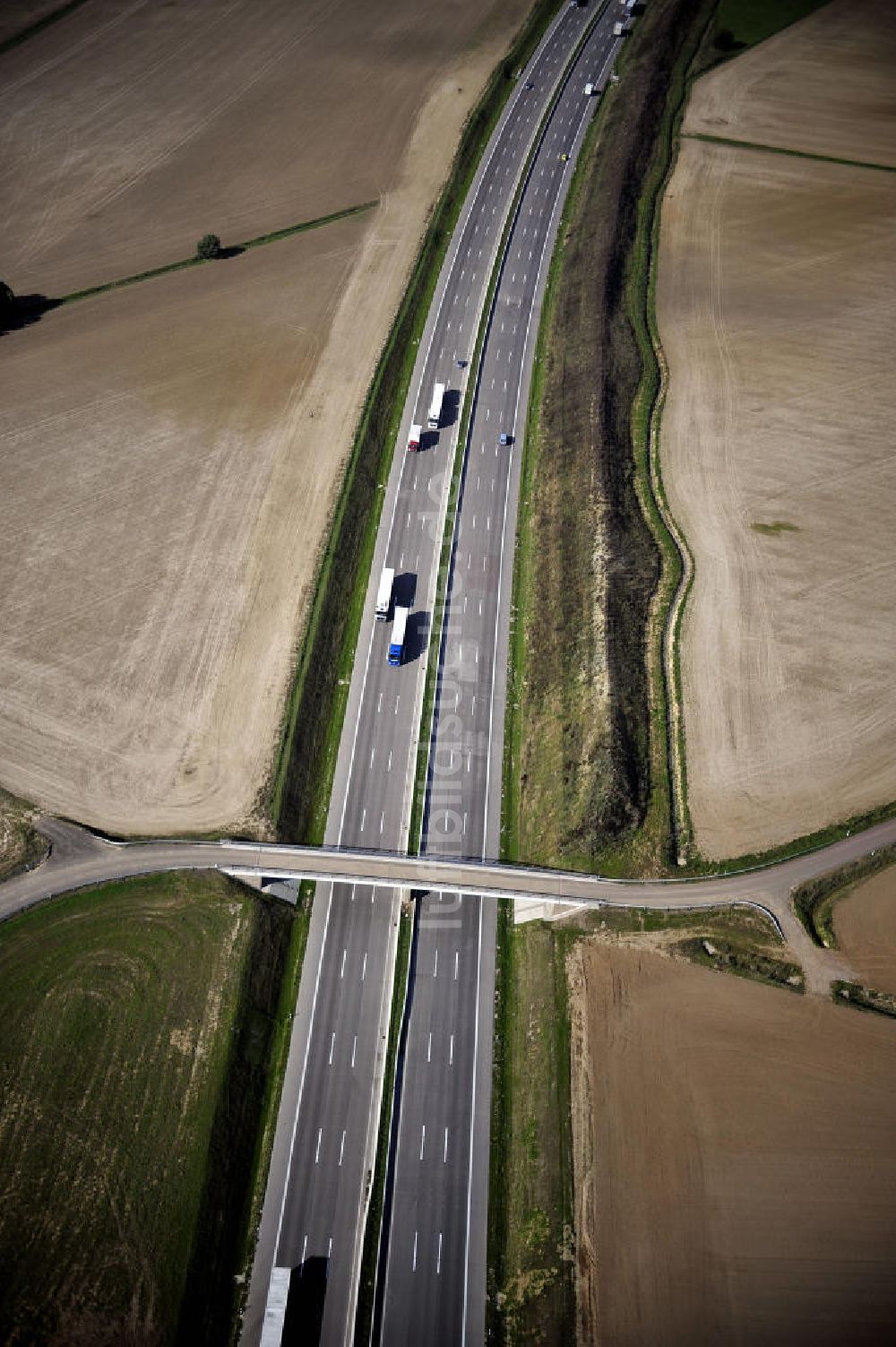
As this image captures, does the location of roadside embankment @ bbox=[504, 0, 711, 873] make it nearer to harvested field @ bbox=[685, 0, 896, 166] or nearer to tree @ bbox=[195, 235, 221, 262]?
harvested field @ bbox=[685, 0, 896, 166]

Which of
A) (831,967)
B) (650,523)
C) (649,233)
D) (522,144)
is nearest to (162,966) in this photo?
(831,967)

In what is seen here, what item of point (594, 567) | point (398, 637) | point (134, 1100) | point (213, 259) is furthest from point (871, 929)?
point (213, 259)

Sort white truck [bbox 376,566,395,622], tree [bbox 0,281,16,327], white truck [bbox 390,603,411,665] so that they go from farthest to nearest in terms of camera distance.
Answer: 1. tree [bbox 0,281,16,327]
2. white truck [bbox 376,566,395,622]
3. white truck [bbox 390,603,411,665]

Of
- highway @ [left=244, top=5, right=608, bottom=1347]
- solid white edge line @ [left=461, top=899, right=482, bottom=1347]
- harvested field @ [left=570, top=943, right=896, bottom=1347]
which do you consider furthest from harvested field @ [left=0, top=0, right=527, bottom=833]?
harvested field @ [left=570, top=943, right=896, bottom=1347]

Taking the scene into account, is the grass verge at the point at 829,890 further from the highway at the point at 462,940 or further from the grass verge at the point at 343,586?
the grass verge at the point at 343,586

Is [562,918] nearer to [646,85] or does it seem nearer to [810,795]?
[810,795]

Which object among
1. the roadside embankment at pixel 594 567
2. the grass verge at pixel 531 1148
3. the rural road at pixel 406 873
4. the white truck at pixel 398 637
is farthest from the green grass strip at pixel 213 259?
the grass verge at pixel 531 1148
